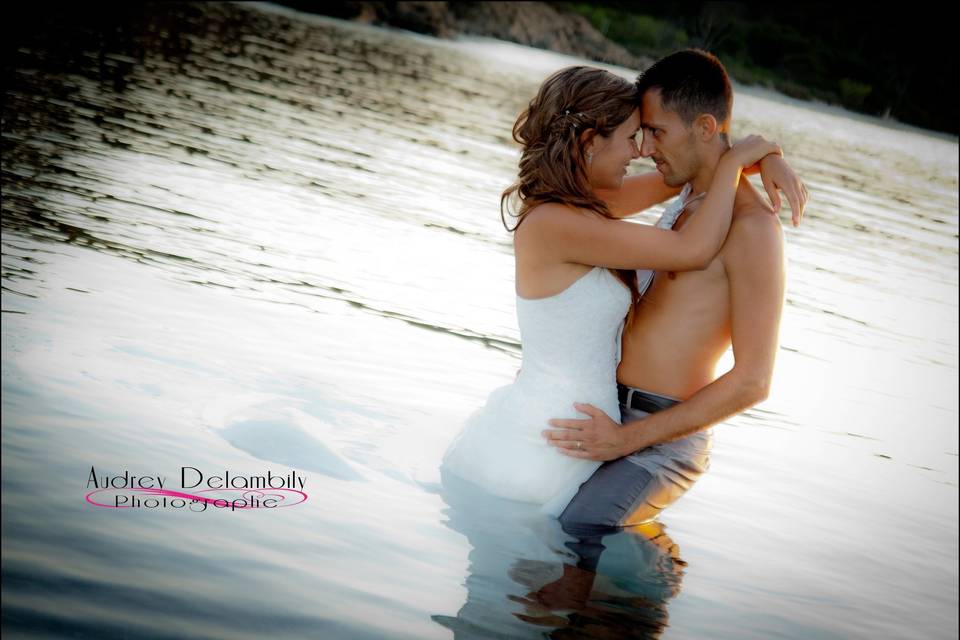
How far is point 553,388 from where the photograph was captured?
4.12m

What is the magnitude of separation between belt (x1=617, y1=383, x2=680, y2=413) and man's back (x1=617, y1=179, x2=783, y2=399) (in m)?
0.03

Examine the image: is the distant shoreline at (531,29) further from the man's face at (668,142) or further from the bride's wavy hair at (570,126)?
the bride's wavy hair at (570,126)

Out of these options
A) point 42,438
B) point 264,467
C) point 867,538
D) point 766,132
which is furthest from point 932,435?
point 766,132

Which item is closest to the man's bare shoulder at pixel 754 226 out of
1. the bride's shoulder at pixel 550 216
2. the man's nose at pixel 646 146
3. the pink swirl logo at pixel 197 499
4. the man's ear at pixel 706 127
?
the man's ear at pixel 706 127

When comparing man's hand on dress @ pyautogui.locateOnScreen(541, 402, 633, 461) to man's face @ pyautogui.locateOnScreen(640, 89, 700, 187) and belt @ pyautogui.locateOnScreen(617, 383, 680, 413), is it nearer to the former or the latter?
belt @ pyautogui.locateOnScreen(617, 383, 680, 413)

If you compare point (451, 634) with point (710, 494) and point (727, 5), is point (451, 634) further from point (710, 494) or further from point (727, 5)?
point (727, 5)

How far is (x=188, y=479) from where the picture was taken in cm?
425

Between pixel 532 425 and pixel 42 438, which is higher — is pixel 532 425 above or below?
above

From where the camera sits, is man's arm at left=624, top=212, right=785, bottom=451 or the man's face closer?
man's arm at left=624, top=212, right=785, bottom=451

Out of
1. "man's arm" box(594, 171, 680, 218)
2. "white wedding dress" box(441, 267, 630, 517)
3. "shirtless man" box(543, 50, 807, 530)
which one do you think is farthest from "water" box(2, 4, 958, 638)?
"man's arm" box(594, 171, 680, 218)

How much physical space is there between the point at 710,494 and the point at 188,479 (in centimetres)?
294

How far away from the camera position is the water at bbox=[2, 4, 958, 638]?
370 centimetres

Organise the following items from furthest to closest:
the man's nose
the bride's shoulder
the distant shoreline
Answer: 1. the distant shoreline
2. the man's nose
3. the bride's shoulder

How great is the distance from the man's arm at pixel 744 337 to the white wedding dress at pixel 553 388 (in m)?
0.23
